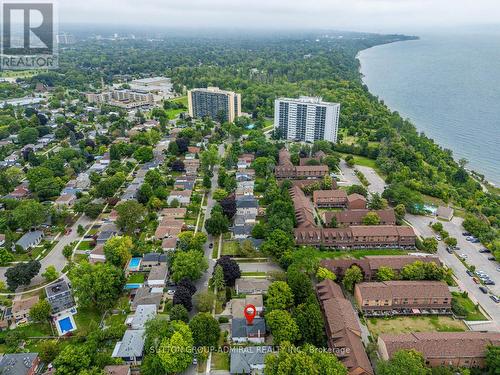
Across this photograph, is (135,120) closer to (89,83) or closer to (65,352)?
(89,83)

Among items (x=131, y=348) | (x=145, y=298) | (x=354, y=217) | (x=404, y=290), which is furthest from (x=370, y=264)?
(x=131, y=348)

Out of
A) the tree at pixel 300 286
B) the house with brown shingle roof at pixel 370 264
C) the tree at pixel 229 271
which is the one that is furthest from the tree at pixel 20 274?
the house with brown shingle roof at pixel 370 264

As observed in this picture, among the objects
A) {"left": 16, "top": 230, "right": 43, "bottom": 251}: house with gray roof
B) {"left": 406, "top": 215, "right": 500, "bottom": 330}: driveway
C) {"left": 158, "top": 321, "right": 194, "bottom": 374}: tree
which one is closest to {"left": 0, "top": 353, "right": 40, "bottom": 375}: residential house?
{"left": 158, "top": 321, "right": 194, "bottom": 374}: tree

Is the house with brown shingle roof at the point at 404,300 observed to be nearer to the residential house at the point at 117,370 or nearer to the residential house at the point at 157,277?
the residential house at the point at 157,277

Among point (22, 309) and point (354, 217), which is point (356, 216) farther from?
point (22, 309)

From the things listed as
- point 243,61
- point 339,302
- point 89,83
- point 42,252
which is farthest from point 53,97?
point 339,302

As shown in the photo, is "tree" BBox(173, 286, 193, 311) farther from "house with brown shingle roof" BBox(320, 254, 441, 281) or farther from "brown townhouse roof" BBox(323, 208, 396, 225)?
"brown townhouse roof" BBox(323, 208, 396, 225)
